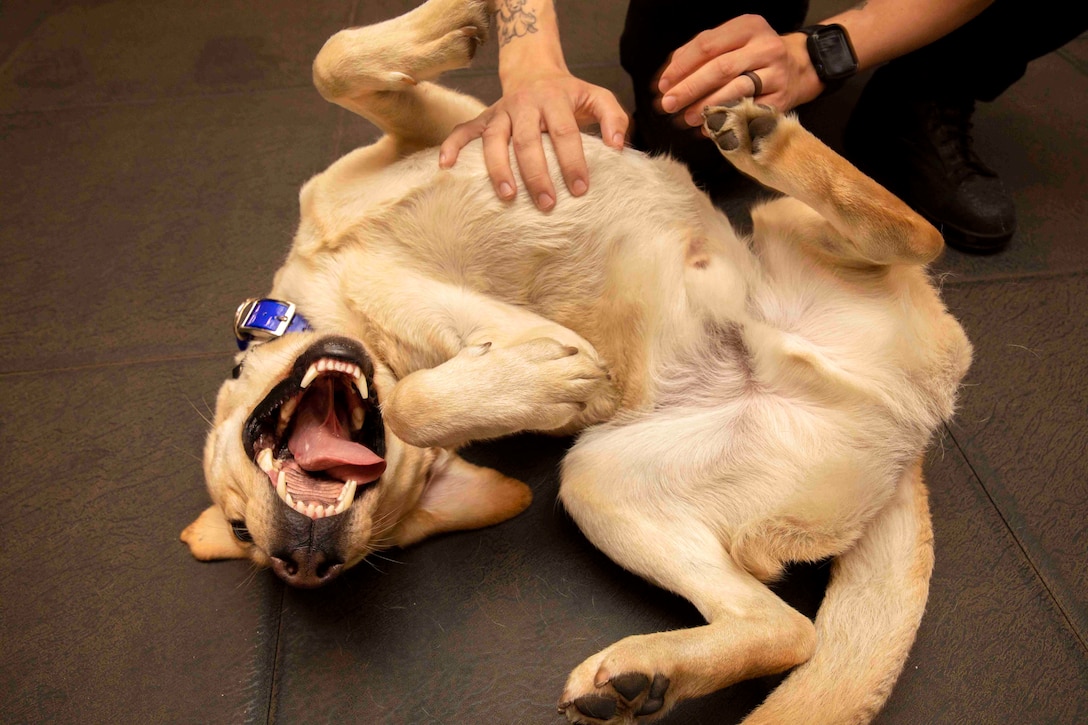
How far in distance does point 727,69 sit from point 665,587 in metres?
1.32

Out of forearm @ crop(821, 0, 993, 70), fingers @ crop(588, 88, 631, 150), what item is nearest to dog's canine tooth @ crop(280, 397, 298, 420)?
fingers @ crop(588, 88, 631, 150)

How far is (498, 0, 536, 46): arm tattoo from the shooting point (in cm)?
195

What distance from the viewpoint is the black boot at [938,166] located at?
224 cm

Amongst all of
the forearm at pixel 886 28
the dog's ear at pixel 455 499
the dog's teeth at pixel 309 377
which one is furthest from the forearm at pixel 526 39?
the dog's ear at pixel 455 499

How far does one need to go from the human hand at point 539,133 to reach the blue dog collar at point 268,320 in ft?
1.88

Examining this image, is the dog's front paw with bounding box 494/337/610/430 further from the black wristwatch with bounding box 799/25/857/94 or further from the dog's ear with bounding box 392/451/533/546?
the black wristwatch with bounding box 799/25/857/94

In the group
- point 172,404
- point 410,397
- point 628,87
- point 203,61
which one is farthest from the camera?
point 203,61

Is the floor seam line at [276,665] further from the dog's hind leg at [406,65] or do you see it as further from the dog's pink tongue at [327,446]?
Answer: the dog's hind leg at [406,65]

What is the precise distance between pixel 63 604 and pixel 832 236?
7.69ft

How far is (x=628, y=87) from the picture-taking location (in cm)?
291

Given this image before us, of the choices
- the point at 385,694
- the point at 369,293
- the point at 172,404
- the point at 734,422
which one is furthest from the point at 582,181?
the point at 172,404

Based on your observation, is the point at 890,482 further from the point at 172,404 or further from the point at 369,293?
the point at 172,404

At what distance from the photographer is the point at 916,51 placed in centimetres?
233

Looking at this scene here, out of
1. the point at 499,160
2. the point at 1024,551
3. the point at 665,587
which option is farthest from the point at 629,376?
the point at 1024,551
